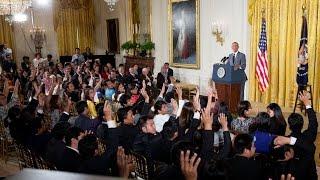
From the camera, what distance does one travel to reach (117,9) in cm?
1772

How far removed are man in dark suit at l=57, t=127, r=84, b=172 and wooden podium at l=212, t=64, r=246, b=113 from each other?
583cm

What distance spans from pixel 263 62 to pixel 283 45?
71 cm

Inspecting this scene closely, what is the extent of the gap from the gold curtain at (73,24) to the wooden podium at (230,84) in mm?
11846

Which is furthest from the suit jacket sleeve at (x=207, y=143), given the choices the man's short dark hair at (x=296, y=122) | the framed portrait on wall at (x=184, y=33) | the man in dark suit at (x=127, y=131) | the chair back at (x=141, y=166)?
the framed portrait on wall at (x=184, y=33)

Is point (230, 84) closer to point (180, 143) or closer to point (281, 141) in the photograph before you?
point (281, 141)

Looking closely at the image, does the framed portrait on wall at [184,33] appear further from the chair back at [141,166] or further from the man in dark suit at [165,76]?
the chair back at [141,166]

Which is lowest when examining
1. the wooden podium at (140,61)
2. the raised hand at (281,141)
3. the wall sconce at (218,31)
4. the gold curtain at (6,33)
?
the raised hand at (281,141)

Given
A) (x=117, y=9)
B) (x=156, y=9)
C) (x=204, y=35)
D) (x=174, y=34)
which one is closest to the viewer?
(x=204, y=35)

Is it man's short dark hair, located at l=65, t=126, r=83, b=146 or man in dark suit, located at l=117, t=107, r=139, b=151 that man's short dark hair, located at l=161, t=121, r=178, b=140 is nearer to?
man in dark suit, located at l=117, t=107, r=139, b=151

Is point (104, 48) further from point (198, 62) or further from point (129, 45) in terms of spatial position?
point (198, 62)

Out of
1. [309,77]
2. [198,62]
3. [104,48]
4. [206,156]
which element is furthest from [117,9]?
[206,156]

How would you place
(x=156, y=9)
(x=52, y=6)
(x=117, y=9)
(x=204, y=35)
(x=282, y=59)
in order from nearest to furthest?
(x=282, y=59) → (x=204, y=35) → (x=156, y=9) → (x=117, y=9) → (x=52, y=6)

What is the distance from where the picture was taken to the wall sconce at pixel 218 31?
11.6 metres

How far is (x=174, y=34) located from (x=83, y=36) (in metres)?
7.65
